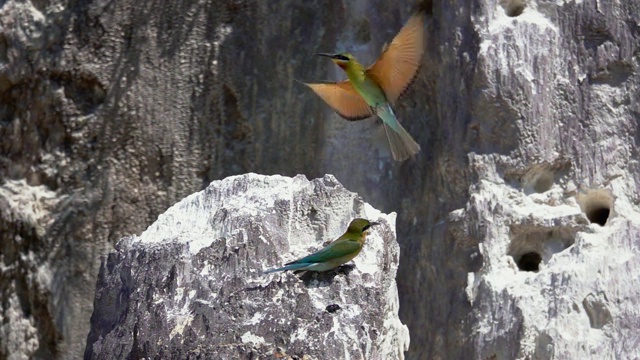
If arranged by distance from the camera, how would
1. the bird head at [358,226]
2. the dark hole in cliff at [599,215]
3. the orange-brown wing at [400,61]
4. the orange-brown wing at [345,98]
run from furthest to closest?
the dark hole in cliff at [599,215] < the orange-brown wing at [345,98] < the orange-brown wing at [400,61] < the bird head at [358,226]

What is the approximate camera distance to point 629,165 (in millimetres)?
3928

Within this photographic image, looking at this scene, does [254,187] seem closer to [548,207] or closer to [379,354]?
[379,354]

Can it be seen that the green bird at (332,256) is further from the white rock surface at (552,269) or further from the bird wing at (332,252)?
the white rock surface at (552,269)

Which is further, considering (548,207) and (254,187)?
(548,207)

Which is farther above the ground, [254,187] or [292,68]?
[292,68]

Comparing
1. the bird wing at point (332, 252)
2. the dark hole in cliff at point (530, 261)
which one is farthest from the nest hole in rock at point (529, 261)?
the bird wing at point (332, 252)

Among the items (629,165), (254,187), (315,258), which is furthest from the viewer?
(629,165)

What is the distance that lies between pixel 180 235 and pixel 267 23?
6.28ft

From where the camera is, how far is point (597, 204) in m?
3.96

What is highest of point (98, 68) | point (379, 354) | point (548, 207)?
point (98, 68)

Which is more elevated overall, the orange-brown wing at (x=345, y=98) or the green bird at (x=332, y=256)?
the orange-brown wing at (x=345, y=98)

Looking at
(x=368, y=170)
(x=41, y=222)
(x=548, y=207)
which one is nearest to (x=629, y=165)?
(x=548, y=207)

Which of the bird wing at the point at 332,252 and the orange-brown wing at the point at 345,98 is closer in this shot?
the bird wing at the point at 332,252

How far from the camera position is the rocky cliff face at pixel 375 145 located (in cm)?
387
